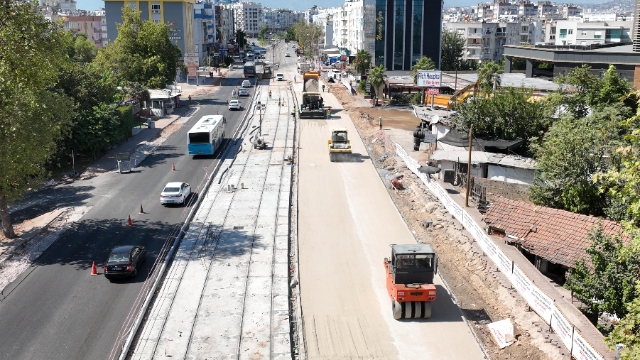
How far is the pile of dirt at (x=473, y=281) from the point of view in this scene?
19.1 meters

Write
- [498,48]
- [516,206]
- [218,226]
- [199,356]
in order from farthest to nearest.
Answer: [498,48]
[218,226]
[516,206]
[199,356]

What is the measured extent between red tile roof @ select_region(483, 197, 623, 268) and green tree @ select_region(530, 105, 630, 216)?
10.1 ft

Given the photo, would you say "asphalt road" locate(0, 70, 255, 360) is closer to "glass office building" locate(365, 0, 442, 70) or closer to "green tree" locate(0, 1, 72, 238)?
"green tree" locate(0, 1, 72, 238)

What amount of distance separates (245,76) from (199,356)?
93438mm

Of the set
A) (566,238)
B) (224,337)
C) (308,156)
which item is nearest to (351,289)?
(224,337)

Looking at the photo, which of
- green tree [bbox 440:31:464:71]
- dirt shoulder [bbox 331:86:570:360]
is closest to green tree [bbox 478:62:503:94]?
dirt shoulder [bbox 331:86:570:360]

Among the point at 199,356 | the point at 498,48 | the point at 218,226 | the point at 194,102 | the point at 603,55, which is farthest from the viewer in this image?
the point at 498,48

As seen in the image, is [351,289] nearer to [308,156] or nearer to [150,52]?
[308,156]

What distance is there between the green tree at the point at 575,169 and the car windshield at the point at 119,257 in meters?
19.7

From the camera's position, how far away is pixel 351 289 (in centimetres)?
2320

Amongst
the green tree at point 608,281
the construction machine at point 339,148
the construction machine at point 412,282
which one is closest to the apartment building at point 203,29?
the construction machine at point 339,148

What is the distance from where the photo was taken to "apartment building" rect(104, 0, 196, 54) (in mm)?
100062

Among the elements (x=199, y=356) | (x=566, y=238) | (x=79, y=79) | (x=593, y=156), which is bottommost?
(x=199, y=356)

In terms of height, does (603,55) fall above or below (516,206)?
above
